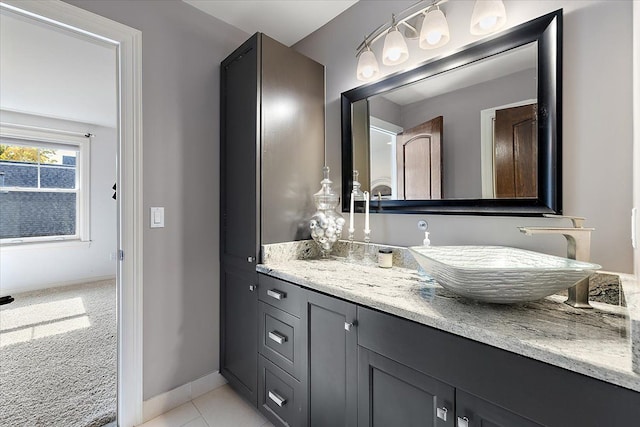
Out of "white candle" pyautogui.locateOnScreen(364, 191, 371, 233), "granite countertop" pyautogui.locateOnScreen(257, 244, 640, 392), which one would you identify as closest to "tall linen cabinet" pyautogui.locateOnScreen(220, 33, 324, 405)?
"white candle" pyautogui.locateOnScreen(364, 191, 371, 233)

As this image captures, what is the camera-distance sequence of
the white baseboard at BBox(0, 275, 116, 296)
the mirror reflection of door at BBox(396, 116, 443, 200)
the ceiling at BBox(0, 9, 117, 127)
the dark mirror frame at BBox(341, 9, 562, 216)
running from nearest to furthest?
the dark mirror frame at BBox(341, 9, 562, 216)
the mirror reflection of door at BBox(396, 116, 443, 200)
the ceiling at BBox(0, 9, 117, 127)
the white baseboard at BBox(0, 275, 116, 296)

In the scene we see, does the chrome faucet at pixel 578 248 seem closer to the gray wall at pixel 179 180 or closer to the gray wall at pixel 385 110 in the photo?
the gray wall at pixel 385 110

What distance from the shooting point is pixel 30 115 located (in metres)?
4.04

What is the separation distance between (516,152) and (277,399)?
1.62m

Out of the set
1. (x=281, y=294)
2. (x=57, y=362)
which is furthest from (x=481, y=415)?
(x=57, y=362)

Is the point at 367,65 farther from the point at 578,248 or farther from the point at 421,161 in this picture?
the point at 578,248

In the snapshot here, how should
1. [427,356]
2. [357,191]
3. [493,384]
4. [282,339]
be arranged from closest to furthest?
1. [493,384]
2. [427,356]
3. [282,339]
4. [357,191]

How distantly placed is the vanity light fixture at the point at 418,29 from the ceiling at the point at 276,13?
0.38m

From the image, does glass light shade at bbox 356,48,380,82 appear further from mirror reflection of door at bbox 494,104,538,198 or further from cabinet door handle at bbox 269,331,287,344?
cabinet door handle at bbox 269,331,287,344

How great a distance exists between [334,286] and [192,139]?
1.39 m

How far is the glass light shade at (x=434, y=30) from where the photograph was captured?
135cm

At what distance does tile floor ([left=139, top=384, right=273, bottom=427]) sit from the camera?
1599 mm

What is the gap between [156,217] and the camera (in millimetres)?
1703

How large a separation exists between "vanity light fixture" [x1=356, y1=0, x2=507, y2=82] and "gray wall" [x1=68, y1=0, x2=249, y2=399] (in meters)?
1.04
